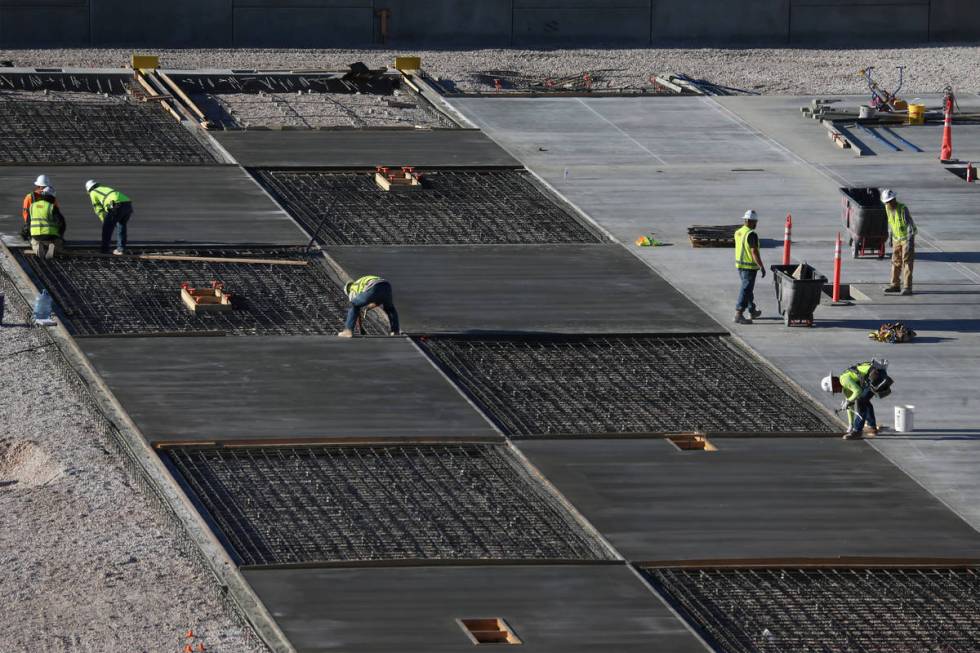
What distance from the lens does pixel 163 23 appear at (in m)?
49.2

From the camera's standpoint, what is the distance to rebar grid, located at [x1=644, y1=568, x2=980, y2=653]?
62.4 feet

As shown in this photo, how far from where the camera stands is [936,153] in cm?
4047

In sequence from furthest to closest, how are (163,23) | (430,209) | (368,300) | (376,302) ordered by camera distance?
(163,23) < (430,209) < (376,302) < (368,300)

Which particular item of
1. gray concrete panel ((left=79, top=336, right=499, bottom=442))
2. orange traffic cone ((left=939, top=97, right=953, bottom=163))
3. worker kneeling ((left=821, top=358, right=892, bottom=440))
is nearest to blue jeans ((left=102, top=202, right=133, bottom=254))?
gray concrete panel ((left=79, top=336, right=499, bottom=442))

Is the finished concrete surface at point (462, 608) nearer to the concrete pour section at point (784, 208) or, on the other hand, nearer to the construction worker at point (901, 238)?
the concrete pour section at point (784, 208)

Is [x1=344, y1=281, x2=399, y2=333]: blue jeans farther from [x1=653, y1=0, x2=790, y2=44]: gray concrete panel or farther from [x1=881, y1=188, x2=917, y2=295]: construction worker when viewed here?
[x1=653, y1=0, x2=790, y2=44]: gray concrete panel

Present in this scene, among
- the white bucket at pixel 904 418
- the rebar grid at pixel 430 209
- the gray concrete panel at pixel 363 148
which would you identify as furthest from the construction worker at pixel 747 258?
the gray concrete panel at pixel 363 148

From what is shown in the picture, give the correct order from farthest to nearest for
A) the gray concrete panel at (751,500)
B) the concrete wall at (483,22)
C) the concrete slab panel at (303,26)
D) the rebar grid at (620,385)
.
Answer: the concrete slab panel at (303,26) < the concrete wall at (483,22) < the rebar grid at (620,385) < the gray concrete panel at (751,500)

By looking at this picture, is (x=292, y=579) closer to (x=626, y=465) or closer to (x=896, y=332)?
(x=626, y=465)

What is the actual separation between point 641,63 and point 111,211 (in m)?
20.9

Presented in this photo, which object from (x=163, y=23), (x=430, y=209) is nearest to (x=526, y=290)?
(x=430, y=209)

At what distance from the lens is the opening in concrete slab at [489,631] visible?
18656 mm

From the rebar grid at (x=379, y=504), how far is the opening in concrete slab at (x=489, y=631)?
152 cm

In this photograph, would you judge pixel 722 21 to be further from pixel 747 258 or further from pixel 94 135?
pixel 747 258
